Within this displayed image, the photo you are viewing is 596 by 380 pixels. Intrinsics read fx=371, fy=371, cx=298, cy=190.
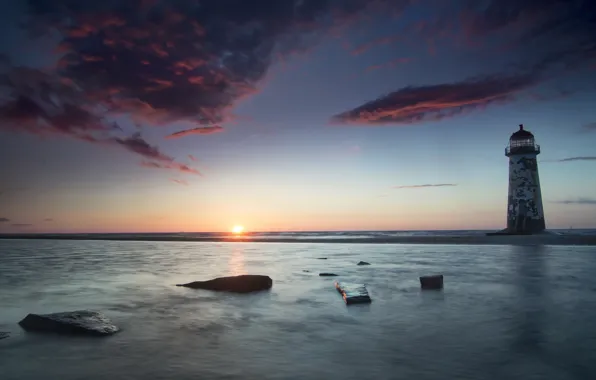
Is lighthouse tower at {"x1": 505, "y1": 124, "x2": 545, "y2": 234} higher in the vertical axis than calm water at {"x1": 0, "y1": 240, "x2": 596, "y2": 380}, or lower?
higher

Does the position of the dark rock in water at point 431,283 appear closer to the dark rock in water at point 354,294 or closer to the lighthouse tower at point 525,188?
the dark rock in water at point 354,294

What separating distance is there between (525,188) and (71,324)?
43.6 m

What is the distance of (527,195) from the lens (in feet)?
130

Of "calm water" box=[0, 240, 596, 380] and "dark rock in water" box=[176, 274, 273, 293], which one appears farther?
"dark rock in water" box=[176, 274, 273, 293]

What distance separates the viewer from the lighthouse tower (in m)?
39.8

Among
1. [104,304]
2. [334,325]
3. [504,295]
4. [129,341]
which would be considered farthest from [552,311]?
[104,304]

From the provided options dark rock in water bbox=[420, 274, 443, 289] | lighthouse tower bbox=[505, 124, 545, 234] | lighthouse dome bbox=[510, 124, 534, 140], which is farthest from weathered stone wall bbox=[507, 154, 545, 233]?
dark rock in water bbox=[420, 274, 443, 289]

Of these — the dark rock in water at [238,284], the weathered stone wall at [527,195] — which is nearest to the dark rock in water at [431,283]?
the dark rock in water at [238,284]

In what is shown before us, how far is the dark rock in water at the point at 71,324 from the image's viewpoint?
6992 mm

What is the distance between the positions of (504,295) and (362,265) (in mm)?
9898

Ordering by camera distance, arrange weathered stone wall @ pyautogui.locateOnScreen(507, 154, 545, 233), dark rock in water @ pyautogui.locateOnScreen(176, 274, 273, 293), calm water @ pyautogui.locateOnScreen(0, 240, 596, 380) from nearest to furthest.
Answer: calm water @ pyautogui.locateOnScreen(0, 240, 596, 380) → dark rock in water @ pyautogui.locateOnScreen(176, 274, 273, 293) → weathered stone wall @ pyautogui.locateOnScreen(507, 154, 545, 233)

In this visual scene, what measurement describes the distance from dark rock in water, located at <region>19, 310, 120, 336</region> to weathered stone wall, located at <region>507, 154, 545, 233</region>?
140 feet

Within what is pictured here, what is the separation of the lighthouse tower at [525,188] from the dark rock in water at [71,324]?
4283 cm

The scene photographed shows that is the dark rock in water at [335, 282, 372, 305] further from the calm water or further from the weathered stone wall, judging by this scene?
the weathered stone wall
